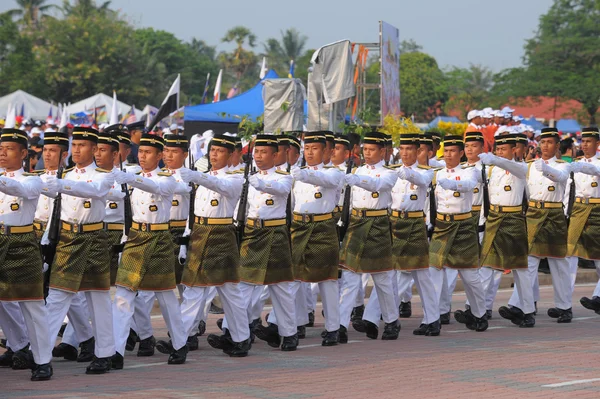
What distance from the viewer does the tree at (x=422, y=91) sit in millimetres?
79625

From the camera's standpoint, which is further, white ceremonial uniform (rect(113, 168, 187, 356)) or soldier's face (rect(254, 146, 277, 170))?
soldier's face (rect(254, 146, 277, 170))

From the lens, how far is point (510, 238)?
45.9 feet

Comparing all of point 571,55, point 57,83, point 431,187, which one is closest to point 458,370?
point 431,187

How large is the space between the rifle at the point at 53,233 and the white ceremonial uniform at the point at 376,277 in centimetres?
335

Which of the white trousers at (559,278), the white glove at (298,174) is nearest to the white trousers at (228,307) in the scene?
the white glove at (298,174)

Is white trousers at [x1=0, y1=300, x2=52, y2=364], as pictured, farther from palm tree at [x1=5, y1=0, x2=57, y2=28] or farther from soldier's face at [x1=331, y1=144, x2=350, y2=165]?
palm tree at [x1=5, y1=0, x2=57, y2=28]

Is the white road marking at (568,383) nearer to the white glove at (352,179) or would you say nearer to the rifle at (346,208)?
the white glove at (352,179)

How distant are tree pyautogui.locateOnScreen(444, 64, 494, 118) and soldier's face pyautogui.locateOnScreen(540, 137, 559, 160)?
5481 centimetres

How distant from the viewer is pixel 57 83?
211 ft

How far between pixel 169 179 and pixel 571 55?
51.9 m

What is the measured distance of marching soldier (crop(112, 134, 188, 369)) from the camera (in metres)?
10.5

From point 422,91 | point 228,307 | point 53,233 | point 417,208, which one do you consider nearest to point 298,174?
point 228,307

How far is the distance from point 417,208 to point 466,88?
7270 centimetres

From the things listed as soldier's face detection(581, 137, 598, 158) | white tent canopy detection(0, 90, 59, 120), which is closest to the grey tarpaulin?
soldier's face detection(581, 137, 598, 158)
